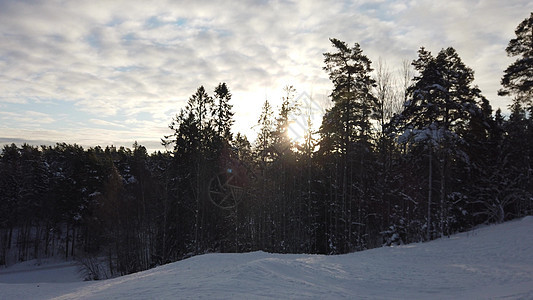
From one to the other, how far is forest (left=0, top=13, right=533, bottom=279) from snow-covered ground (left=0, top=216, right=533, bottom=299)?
709 centimetres

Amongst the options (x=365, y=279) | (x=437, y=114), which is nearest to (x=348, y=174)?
(x=437, y=114)

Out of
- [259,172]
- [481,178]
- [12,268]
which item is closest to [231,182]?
[259,172]

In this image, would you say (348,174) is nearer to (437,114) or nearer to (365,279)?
(437,114)

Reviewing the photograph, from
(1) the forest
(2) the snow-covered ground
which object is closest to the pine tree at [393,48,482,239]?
(1) the forest

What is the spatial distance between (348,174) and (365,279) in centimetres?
1868

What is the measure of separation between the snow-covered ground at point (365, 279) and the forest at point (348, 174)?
7.09 metres

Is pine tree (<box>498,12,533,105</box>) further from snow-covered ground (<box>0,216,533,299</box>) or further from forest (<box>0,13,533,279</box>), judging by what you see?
snow-covered ground (<box>0,216,533,299</box>)

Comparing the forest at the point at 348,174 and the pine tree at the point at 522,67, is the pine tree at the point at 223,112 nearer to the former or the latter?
the forest at the point at 348,174

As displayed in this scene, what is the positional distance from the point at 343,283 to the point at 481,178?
24.9m

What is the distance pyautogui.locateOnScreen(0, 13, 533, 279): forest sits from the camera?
23.5 meters

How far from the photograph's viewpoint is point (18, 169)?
51375 mm

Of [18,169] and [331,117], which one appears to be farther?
[18,169]

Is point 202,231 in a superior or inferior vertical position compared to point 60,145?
inferior

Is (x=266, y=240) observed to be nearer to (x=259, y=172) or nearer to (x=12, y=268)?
(x=259, y=172)
